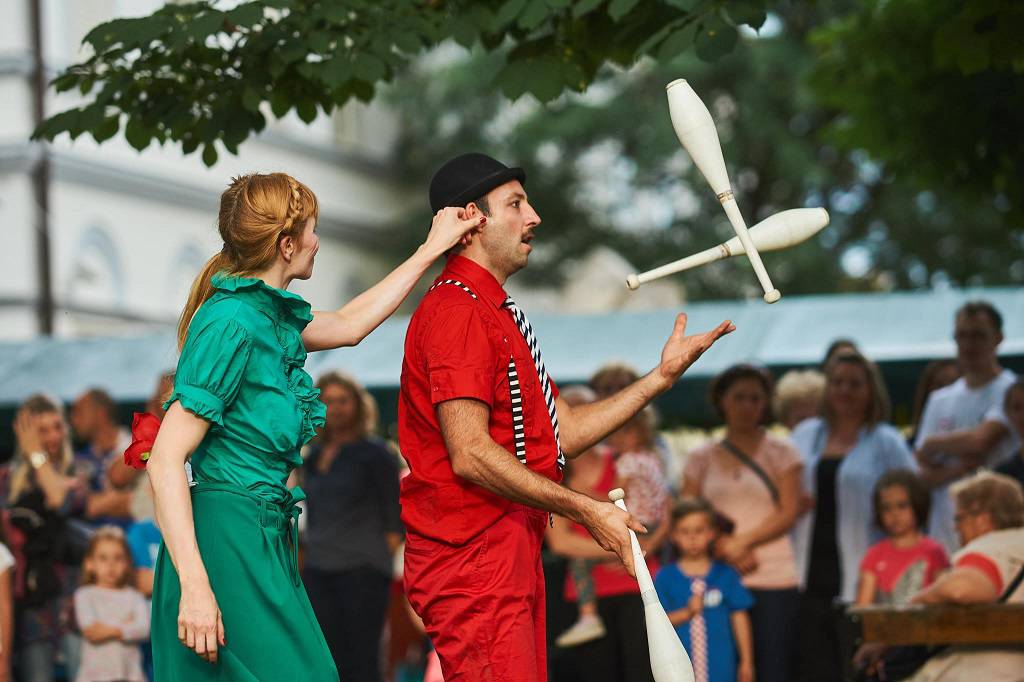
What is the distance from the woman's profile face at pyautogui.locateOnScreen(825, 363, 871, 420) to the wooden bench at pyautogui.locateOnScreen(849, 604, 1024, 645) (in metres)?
1.80

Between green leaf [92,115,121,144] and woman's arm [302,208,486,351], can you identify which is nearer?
woman's arm [302,208,486,351]

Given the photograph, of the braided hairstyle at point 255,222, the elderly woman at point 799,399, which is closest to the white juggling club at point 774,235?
the braided hairstyle at point 255,222

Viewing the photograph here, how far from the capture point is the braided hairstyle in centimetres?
424

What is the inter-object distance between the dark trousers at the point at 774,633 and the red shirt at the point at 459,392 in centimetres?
372

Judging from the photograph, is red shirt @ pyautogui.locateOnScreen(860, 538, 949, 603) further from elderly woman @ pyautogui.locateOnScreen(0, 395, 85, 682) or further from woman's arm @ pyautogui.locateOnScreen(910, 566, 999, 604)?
elderly woman @ pyautogui.locateOnScreen(0, 395, 85, 682)

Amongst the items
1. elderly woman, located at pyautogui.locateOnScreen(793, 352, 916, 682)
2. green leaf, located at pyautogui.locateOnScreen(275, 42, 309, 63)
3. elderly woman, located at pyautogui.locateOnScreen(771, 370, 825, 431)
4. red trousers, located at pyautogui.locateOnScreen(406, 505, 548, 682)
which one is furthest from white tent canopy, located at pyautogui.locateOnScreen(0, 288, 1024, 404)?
red trousers, located at pyautogui.locateOnScreen(406, 505, 548, 682)

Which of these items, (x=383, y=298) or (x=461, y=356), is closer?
(x=461, y=356)

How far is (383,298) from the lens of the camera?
471 centimetres

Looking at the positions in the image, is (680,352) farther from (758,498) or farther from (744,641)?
(758,498)

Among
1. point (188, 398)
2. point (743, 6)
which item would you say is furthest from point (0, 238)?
point (188, 398)

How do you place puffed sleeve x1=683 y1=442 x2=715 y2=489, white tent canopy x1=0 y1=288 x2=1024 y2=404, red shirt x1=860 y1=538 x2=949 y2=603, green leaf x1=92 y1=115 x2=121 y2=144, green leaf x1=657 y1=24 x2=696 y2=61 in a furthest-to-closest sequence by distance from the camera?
white tent canopy x1=0 y1=288 x2=1024 y2=404 < puffed sleeve x1=683 y1=442 x2=715 y2=489 < red shirt x1=860 y1=538 x2=949 y2=603 < green leaf x1=92 y1=115 x2=121 y2=144 < green leaf x1=657 y1=24 x2=696 y2=61

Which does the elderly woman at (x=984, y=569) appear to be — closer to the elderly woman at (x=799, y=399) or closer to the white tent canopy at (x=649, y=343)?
the elderly woman at (x=799, y=399)

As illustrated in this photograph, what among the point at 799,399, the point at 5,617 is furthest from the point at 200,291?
the point at 799,399

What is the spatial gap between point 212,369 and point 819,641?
15.8ft
